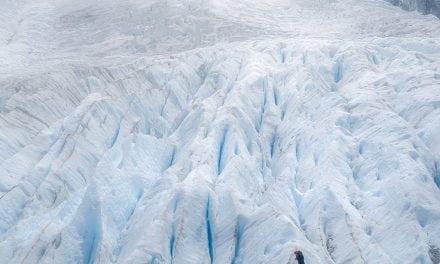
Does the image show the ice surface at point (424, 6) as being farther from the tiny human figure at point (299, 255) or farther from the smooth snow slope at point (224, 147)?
the tiny human figure at point (299, 255)

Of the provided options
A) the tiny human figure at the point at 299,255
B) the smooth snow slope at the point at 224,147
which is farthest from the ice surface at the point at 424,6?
the tiny human figure at the point at 299,255

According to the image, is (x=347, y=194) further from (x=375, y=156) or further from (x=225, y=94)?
(x=225, y=94)

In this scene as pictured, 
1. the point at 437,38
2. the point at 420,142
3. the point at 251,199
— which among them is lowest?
the point at 251,199

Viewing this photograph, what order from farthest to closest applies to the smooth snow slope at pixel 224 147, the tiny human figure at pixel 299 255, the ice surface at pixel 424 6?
the ice surface at pixel 424 6, the smooth snow slope at pixel 224 147, the tiny human figure at pixel 299 255

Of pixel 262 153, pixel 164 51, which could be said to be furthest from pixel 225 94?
pixel 164 51

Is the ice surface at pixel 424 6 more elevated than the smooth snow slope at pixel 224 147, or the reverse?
the ice surface at pixel 424 6

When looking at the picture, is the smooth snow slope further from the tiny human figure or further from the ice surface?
the ice surface

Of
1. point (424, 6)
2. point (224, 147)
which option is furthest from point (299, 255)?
point (424, 6)

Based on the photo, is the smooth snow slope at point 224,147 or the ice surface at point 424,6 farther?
the ice surface at point 424,6
